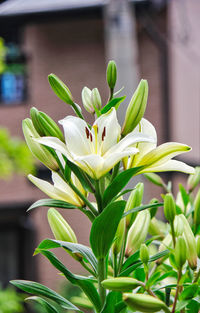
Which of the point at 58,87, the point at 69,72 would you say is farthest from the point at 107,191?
the point at 69,72

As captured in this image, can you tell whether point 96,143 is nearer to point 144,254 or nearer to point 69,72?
point 144,254

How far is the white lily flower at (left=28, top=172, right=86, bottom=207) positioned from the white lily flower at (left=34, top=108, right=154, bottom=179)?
0.16 ft

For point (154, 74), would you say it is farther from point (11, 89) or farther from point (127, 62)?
point (127, 62)

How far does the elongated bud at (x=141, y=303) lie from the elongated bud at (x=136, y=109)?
164 mm

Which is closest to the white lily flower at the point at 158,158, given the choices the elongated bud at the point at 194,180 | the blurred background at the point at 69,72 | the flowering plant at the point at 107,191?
the flowering plant at the point at 107,191

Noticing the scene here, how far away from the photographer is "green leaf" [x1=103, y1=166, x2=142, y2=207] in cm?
50

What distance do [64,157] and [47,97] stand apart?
5.40 meters

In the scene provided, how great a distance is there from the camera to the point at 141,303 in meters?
0.43

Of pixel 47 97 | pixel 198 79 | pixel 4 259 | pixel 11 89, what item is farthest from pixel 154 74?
pixel 4 259

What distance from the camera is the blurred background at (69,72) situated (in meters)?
5.64

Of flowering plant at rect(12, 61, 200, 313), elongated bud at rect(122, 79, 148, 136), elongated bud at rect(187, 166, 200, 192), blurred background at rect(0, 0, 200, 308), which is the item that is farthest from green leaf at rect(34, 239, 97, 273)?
blurred background at rect(0, 0, 200, 308)

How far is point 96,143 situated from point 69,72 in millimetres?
5457

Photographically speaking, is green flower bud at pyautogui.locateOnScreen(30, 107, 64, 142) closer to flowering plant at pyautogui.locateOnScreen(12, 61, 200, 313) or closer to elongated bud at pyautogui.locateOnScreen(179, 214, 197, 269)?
flowering plant at pyautogui.locateOnScreen(12, 61, 200, 313)

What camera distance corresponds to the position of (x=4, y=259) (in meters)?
6.16
